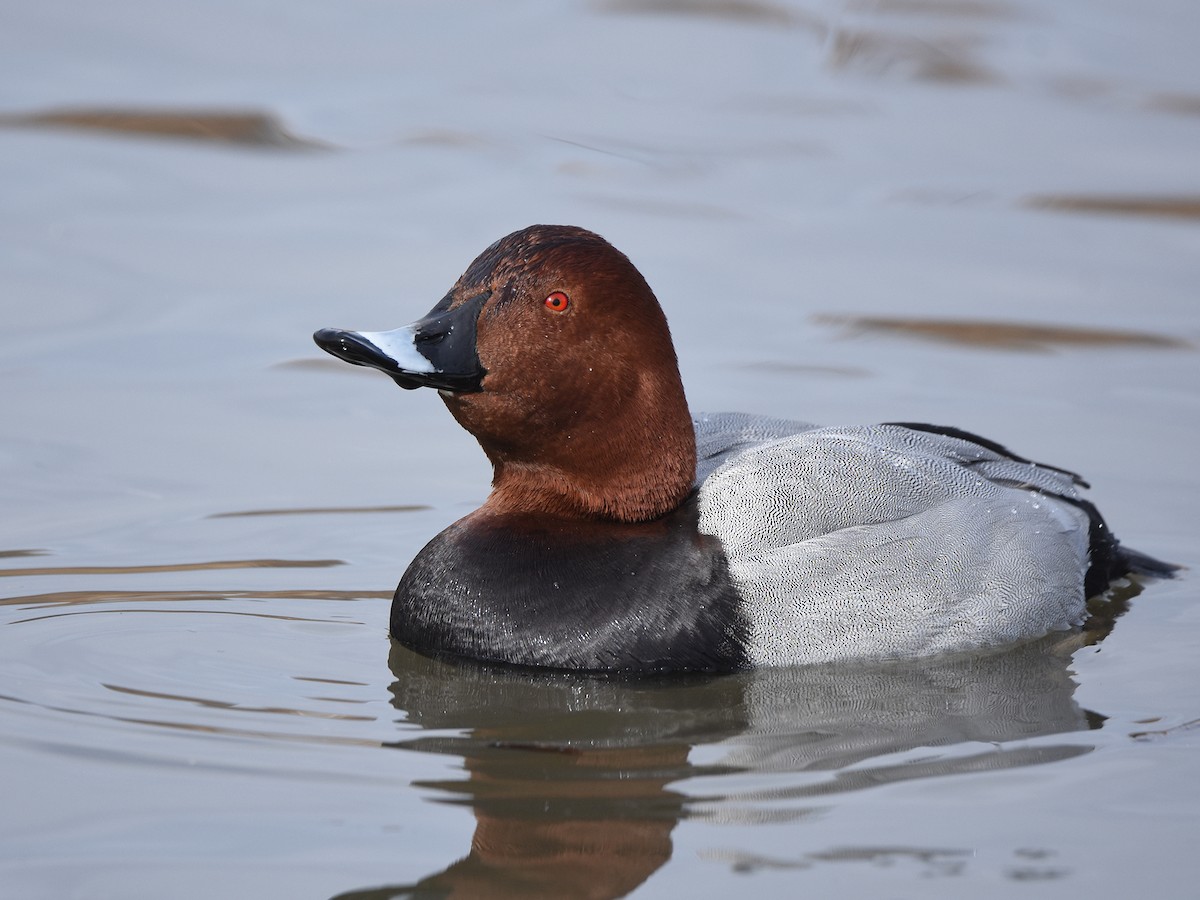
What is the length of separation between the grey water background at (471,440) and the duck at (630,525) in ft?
0.45

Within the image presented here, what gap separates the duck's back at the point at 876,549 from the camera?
5.41 m

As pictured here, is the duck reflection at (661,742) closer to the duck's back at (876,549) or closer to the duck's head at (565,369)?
the duck's back at (876,549)

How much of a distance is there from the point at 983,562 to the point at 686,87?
7439 mm

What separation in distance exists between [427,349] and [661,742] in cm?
131

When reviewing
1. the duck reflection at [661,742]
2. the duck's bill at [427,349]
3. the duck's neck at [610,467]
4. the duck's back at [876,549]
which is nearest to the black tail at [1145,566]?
the duck's back at [876,549]

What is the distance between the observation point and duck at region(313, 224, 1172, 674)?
Result: 534cm

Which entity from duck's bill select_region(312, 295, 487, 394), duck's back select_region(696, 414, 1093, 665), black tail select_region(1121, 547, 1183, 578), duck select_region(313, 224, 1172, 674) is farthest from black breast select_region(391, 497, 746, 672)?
black tail select_region(1121, 547, 1183, 578)

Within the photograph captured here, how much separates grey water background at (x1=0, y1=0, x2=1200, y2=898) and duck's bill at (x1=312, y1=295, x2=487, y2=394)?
87cm

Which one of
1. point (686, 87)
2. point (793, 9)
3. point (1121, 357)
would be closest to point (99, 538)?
point (1121, 357)

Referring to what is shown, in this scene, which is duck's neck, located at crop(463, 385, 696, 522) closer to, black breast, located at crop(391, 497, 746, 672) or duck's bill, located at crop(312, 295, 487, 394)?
black breast, located at crop(391, 497, 746, 672)

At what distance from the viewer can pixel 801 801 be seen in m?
4.52

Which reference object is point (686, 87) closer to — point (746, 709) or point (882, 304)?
point (882, 304)

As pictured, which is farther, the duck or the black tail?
the black tail

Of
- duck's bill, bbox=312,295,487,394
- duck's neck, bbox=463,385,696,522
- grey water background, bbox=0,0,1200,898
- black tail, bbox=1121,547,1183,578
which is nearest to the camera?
grey water background, bbox=0,0,1200,898
